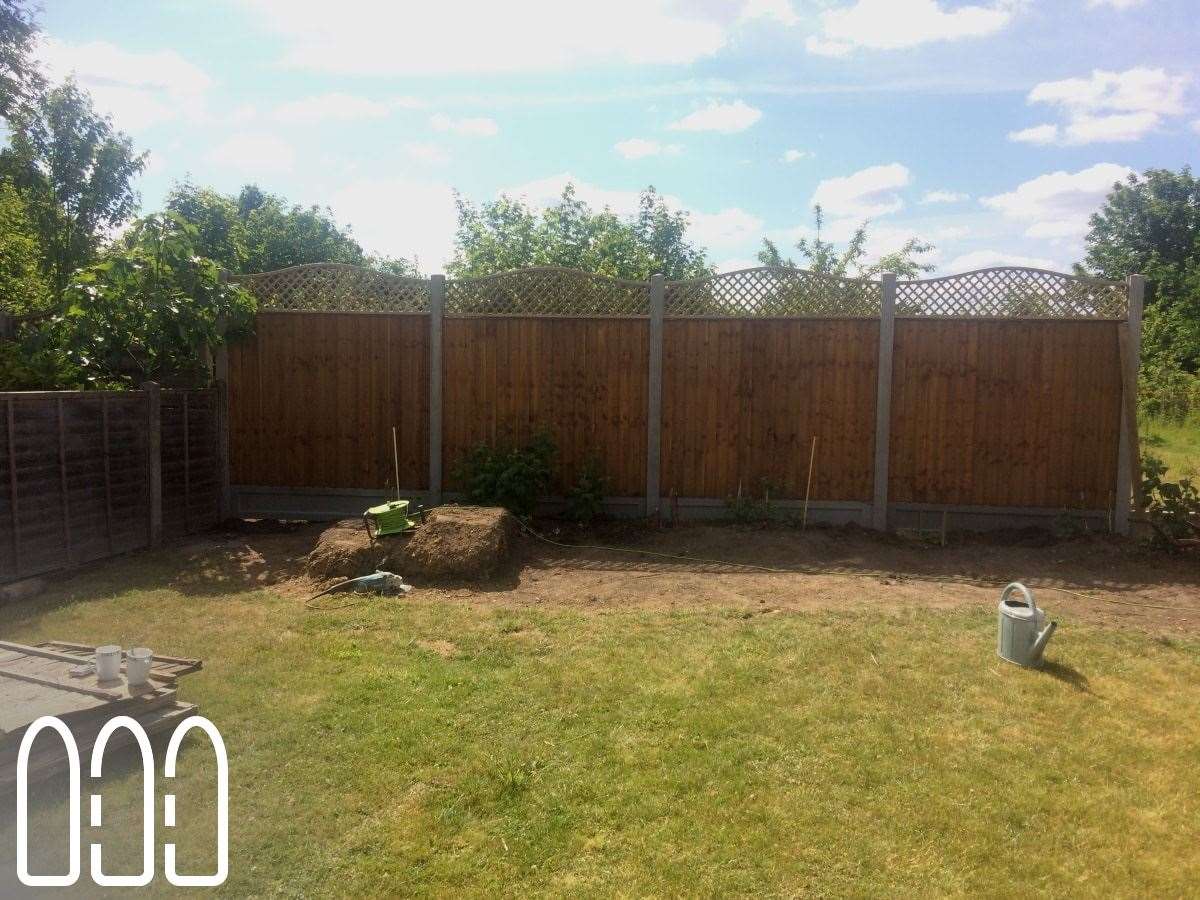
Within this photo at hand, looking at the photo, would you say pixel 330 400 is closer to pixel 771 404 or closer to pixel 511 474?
pixel 511 474

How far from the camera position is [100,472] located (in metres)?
6.80

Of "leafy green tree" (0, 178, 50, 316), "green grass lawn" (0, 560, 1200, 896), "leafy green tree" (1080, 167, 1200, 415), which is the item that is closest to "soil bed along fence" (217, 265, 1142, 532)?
"green grass lawn" (0, 560, 1200, 896)

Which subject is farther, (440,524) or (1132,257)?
(1132,257)

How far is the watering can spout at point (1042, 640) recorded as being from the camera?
451 cm

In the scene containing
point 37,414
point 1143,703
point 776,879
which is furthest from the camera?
point 37,414

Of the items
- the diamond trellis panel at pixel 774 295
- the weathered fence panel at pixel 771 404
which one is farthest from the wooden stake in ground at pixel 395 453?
the diamond trellis panel at pixel 774 295

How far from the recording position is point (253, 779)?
331 cm

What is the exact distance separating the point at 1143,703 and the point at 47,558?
707 cm

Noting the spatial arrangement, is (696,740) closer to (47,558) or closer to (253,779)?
(253,779)

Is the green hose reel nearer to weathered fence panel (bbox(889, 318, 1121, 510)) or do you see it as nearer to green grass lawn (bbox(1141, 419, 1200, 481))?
weathered fence panel (bbox(889, 318, 1121, 510))

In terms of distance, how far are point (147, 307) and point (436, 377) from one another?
2.62 meters

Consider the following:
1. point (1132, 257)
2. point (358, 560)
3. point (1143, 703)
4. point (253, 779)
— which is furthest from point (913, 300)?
point (1132, 257)

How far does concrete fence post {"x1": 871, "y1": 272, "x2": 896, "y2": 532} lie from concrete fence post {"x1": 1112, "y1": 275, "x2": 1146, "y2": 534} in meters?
2.04

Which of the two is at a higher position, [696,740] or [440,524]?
[440,524]
